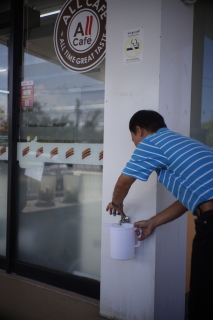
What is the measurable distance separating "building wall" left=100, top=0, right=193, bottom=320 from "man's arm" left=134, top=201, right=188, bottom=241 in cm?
16

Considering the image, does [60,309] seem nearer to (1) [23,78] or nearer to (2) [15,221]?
(2) [15,221]

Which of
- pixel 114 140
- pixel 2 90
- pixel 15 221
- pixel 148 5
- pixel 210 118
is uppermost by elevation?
pixel 148 5

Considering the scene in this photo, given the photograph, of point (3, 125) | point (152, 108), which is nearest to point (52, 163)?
point (3, 125)

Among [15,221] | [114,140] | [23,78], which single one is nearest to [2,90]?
[23,78]

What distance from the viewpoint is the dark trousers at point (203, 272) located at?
2271mm

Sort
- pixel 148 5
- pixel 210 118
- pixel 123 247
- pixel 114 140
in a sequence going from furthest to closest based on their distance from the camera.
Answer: pixel 210 118
pixel 114 140
pixel 148 5
pixel 123 247

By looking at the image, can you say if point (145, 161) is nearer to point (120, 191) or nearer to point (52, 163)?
point (120, 191)

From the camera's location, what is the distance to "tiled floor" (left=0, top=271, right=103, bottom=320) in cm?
354

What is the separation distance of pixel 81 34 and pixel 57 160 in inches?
56.1

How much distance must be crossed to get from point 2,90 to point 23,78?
434 millimetres

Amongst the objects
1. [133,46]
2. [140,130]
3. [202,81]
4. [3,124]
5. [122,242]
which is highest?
[133,46]

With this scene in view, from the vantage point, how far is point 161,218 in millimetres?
2938

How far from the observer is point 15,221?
4754mm

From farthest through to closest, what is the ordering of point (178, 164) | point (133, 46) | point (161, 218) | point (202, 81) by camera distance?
point (202, 81) < point (133, 46) < point (161, 218) < point (178, 164)
